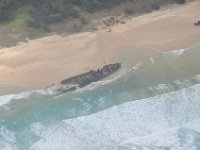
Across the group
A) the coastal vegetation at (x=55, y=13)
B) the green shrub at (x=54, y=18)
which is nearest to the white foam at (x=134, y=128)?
the coastal vegetation at (x=55, y=13)

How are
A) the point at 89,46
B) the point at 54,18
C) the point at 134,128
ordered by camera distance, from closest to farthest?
1. the point at 134,128
2. the point at 89,46
3. the point at 54,18

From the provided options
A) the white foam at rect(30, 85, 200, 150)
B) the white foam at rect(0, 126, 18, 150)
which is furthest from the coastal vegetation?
the white foam at rect(30, 85, 200, 150)

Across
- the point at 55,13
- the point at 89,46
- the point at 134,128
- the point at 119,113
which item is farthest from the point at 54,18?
the point at 134,128

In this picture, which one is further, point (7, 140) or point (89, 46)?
point (89, 46)

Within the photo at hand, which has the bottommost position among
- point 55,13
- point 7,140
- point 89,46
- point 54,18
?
point 7,140

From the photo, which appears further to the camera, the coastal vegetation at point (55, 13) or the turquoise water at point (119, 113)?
the coastal vegetation at point (55, 13)

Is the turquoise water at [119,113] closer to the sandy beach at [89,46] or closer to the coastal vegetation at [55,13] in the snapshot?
the sandy beach at [89,46]

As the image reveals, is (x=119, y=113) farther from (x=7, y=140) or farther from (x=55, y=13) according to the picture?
(x=55, y=13)

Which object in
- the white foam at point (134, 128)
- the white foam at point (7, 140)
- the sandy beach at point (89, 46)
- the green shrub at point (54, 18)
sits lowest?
the white foam at point (7, 140)
